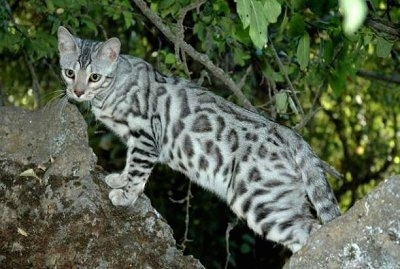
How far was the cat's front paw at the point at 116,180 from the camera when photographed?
4373 millimetres

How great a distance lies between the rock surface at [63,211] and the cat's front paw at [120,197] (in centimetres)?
3

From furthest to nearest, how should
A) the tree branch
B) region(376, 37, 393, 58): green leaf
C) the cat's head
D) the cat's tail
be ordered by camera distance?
the tree branch
the cat's head
region(376, 37, 393, 58): green leaf
the cat's tail

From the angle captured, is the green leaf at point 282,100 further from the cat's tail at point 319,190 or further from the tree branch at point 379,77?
the tree branch at point 379,77

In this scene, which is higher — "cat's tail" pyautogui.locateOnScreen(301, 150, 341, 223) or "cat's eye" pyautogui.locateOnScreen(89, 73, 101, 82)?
"cat's tail" pyautogui.locateOnScreen(301, 150, 341, 223)

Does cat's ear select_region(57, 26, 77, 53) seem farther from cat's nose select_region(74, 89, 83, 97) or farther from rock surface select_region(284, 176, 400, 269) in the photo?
rock surface select_region(284, 176, 400, 269)

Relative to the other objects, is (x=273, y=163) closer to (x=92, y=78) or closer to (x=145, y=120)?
(x=145, y=120)

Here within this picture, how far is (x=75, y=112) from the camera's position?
176 inches

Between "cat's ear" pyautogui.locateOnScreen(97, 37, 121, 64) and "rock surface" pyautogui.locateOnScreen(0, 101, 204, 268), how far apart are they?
0.56 metres

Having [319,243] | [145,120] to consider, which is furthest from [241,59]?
[319,243]

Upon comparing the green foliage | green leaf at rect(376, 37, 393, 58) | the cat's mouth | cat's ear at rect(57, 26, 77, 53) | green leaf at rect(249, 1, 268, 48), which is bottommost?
the green foliage

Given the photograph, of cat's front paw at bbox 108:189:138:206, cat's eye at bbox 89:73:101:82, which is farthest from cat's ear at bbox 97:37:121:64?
cat's front paw at bbox 108:189:138:206

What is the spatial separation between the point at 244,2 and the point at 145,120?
2478 mm

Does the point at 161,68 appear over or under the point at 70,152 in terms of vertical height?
under

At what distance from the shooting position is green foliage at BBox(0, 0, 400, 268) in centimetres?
514
